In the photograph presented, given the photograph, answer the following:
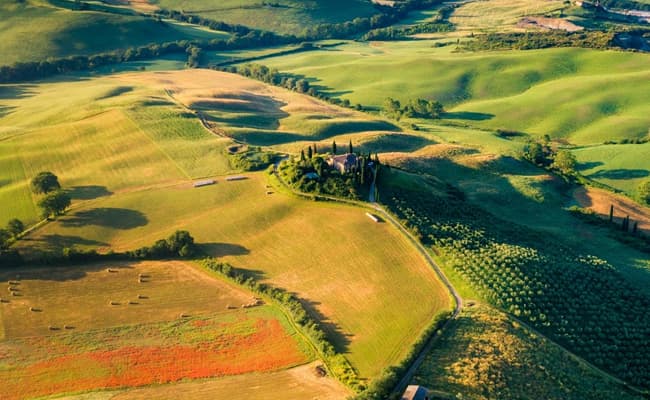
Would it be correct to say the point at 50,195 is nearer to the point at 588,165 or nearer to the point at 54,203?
the point at 54,203

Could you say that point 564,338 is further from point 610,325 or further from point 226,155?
point 226,155

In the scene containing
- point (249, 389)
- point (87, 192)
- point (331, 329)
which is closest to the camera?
point (249, 389)

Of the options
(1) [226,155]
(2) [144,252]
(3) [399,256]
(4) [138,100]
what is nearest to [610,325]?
(3) [399,256]

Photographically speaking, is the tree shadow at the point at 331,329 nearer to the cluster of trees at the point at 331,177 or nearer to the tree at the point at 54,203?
the cluster of trees at the point at 331,177

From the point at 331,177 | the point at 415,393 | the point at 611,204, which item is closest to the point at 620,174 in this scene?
the point at 611,204

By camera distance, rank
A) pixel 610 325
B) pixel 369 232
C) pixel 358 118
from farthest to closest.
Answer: pixel 358 118 → pixel 369 232 → pixel 610 325
